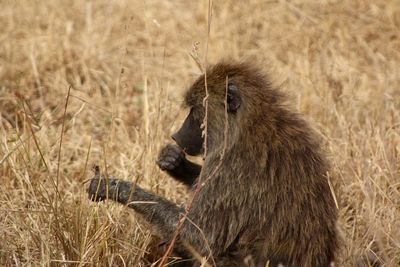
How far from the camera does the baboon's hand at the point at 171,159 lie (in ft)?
15.3

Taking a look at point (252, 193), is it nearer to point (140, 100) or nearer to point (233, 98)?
point (233, 98)

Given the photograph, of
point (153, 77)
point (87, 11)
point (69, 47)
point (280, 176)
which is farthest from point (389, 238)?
point (87, 11)

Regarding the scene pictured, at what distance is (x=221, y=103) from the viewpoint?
4379 mm

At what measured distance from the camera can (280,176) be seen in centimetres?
418

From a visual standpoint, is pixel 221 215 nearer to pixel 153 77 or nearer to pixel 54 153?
pixel 54 153

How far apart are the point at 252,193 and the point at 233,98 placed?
50cm

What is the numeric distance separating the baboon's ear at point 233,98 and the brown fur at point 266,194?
0.03m

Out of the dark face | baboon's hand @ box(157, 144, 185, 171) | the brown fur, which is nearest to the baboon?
the brown fur

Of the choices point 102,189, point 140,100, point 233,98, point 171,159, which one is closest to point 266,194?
point 233,98

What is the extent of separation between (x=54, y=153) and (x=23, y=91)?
118 centimetres

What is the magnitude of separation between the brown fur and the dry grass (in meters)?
0.28

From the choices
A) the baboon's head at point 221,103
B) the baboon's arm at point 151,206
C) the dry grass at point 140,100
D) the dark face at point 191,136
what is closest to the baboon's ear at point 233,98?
the baboon's head at point 221,103

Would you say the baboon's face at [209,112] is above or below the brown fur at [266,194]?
above

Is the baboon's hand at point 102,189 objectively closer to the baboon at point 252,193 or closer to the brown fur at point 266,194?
the baboon at point 252,193
